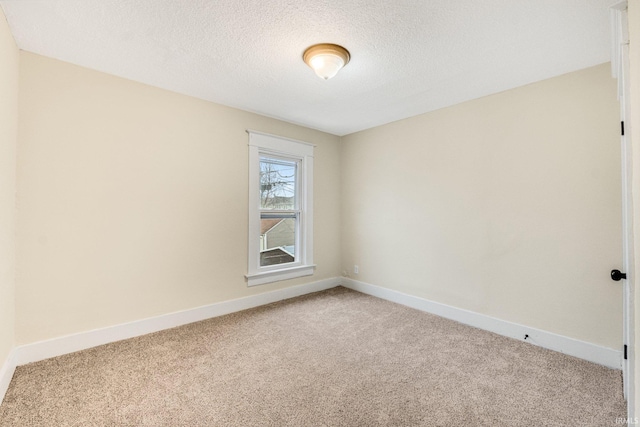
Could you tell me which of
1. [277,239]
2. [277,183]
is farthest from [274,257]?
[277,183]

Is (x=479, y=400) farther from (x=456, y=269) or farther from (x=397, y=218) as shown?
(x=397, y=218)

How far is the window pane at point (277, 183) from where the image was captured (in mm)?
3783

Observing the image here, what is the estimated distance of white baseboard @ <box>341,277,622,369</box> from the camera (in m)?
2.24

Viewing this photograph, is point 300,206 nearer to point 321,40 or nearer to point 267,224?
point 267,224

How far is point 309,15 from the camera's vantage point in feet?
5.80

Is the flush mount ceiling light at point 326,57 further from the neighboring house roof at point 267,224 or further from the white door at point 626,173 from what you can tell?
the neighboring house roof at point 267,224

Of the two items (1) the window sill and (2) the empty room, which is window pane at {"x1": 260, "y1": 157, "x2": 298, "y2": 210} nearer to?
(2) the empty room

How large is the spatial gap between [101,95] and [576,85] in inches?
163

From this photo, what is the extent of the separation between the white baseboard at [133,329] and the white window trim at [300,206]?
0.77ft

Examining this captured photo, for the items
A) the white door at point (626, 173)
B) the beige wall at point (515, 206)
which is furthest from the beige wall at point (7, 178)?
the beige wall at point (515, 206)

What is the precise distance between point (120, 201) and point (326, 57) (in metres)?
2.23

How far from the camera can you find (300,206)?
4121 millimetres

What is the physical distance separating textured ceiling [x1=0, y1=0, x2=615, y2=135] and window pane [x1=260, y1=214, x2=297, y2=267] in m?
1.68

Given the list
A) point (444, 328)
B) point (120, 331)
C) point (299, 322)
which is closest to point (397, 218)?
point (444, 328)
